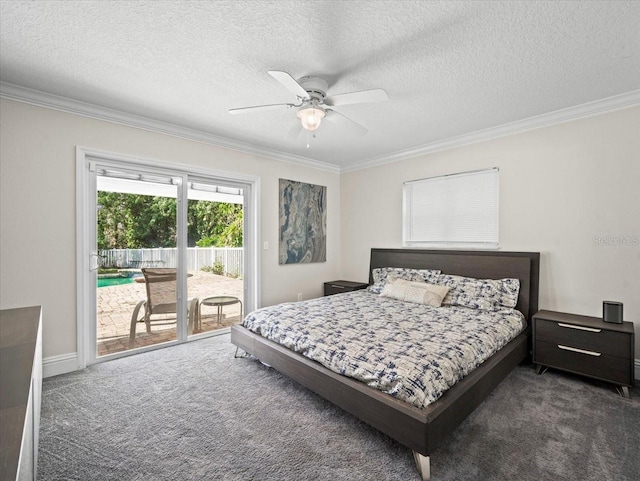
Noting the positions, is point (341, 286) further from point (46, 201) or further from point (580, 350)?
point (46, 201)

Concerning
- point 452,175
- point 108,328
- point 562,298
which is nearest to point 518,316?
point 562,298

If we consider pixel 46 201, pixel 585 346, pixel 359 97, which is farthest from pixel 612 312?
pixel 46 201

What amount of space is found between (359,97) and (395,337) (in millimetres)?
1803

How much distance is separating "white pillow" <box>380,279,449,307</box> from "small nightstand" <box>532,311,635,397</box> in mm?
904

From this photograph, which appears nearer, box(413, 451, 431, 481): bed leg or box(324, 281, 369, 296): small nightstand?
box(413, 451, 431, 481): bed leg

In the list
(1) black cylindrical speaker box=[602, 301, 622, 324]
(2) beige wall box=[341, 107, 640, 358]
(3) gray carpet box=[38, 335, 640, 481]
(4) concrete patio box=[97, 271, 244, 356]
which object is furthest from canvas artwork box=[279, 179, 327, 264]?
(1) black cylindrical speaker box=[602, 301, 622, 324]

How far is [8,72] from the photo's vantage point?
2.38 m

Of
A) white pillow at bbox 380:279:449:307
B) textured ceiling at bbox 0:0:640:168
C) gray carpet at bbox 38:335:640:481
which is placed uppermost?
textured ceiling at bbox 0:0:640:168

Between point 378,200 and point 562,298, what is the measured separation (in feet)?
8.65

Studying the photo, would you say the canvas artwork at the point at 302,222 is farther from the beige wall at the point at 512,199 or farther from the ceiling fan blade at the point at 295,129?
the ceiling fan blade at the point at 295,129

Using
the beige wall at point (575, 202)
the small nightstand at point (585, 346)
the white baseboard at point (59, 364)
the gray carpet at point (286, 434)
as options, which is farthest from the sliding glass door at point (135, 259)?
the small nightstand at point (585, 346)

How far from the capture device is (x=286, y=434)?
6.56 feet

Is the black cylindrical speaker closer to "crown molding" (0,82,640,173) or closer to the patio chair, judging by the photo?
"crown molding" (0,82,640,173)

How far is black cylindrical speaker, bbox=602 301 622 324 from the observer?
265cm
